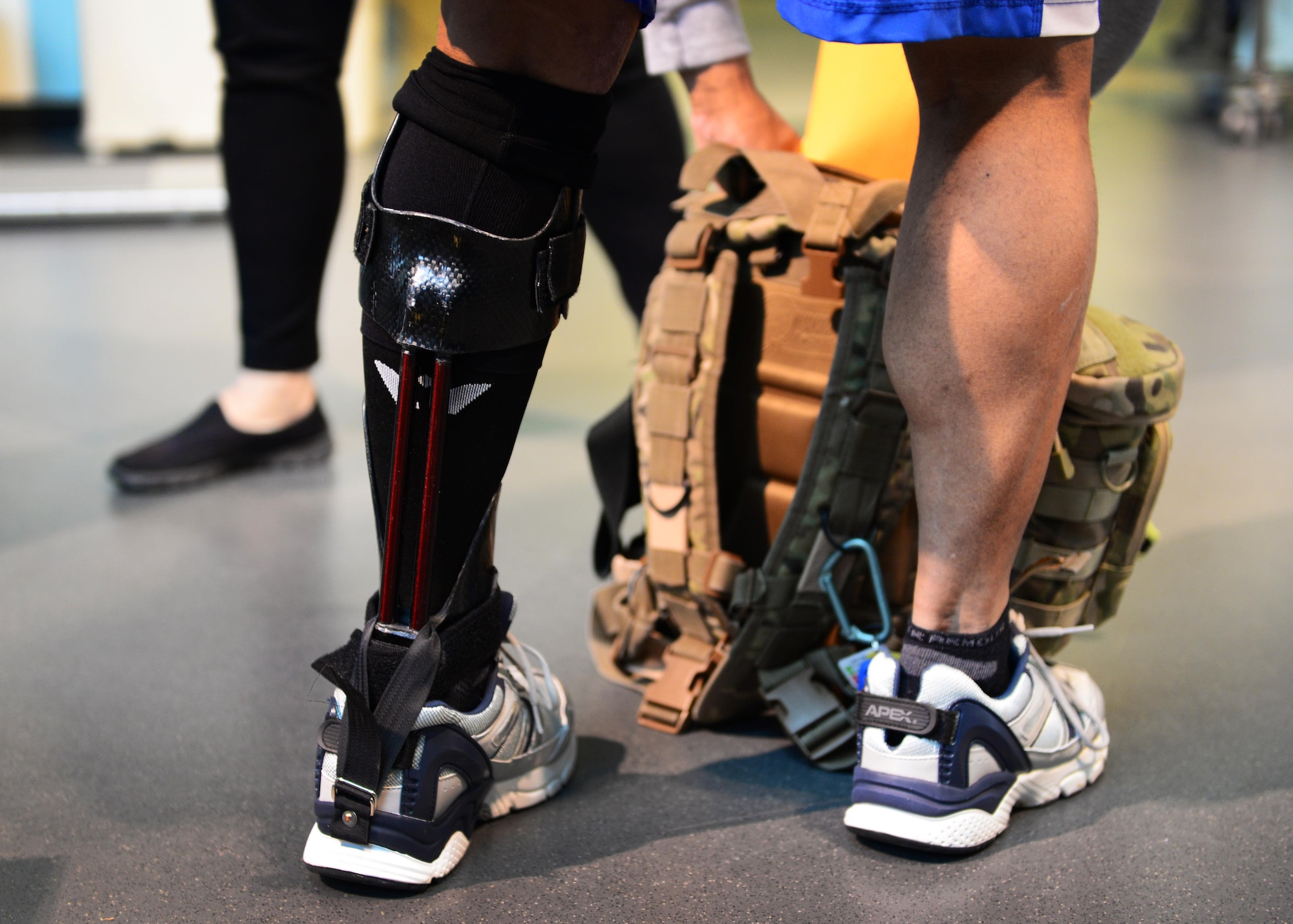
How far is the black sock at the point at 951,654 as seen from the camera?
814 millimetres

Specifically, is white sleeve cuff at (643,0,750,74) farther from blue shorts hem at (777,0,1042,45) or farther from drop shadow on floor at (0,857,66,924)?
drop shadow on floor at (0,857,66,924)

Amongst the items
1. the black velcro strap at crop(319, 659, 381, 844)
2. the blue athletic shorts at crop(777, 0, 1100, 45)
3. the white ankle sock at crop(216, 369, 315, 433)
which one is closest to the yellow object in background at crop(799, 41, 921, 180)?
the blue athletic shorts at crop(777, 0, 1100, 45)

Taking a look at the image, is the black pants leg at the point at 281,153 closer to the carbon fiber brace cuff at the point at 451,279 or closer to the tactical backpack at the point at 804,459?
the tactical backpack at the point at 804,459

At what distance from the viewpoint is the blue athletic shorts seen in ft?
2.06

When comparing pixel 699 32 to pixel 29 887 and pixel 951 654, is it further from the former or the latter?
pixel 29 887

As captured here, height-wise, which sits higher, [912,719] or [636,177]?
[636,177]

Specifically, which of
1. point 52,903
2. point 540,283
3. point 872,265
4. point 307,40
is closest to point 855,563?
point 872,265

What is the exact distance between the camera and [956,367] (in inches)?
29.0

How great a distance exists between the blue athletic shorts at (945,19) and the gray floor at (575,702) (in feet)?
1.76

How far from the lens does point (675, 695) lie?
1.00 m

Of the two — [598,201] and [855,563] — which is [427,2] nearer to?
[598,201]

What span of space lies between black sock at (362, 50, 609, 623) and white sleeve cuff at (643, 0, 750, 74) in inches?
14.5

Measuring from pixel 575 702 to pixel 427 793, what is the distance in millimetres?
296

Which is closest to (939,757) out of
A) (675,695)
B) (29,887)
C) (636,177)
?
(675,695)
